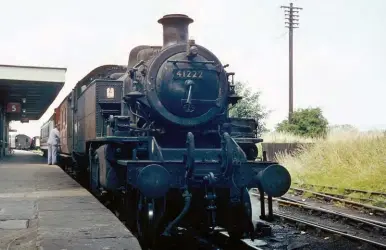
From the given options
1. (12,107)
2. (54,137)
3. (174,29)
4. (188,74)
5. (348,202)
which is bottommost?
(348,202)

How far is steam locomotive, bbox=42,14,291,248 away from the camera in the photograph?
6301mm

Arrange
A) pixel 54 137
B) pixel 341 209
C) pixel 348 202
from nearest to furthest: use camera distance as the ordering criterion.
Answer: pixel 341 209 < pixel 348 202 < pixel 54 137

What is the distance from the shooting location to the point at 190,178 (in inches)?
247

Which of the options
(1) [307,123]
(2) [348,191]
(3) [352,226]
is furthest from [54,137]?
(1) [307,123]

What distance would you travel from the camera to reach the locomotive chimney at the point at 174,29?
743 centimetres

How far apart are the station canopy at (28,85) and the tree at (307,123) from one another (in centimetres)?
1361

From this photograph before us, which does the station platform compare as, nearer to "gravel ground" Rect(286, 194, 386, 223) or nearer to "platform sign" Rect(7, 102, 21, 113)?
"gravel ground" Rect(286, 194, 386, 223)

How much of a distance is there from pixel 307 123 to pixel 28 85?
15779 millimetres

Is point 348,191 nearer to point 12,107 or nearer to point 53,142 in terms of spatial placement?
point 53,142

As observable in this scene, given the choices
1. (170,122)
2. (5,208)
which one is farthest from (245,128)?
(5,208)

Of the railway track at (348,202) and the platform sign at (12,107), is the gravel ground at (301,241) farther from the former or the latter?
the platform sign at (12,107)

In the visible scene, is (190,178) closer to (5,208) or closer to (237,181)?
(237,181)

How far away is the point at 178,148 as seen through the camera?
6980 mm

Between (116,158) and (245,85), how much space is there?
29677 millimetres
